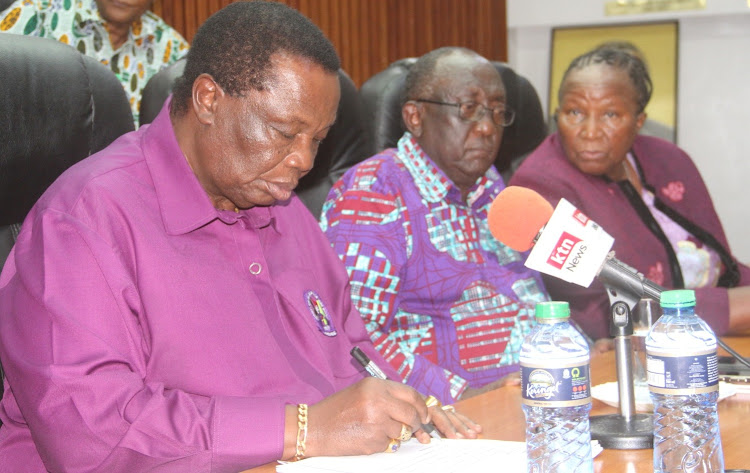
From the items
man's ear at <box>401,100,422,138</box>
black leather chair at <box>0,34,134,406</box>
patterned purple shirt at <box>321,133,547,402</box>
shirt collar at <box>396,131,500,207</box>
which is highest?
black leather chair at <box>0,34,134,406</box>

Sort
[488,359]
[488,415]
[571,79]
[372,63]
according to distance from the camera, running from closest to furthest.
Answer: [488,415], [488,359], [571,79], [372,63]

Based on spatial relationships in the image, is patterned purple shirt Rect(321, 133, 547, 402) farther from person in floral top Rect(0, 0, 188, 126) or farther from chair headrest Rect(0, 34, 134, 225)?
person in floral top Rect(0, 0, 188, 126)

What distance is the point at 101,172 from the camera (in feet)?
4.44

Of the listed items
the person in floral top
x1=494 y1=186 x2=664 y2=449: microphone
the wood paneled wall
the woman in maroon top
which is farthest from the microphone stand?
the wood paneled wall

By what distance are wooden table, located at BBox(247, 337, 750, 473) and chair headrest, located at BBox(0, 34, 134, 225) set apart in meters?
0.70

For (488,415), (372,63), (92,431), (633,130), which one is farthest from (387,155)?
(372,63)

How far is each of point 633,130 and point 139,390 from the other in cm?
173

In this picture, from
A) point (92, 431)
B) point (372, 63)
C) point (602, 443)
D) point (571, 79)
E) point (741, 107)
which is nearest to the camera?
point (92, 431)

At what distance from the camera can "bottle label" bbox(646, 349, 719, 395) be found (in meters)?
1.08

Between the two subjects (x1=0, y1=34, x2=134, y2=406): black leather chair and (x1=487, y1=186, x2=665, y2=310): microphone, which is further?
(x1=0, y1=34, x2=134, y2=406): black leather chair

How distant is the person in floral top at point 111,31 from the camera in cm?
264

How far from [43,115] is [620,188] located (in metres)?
1.56

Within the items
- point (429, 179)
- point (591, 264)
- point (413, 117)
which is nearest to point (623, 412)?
point (591, 264)

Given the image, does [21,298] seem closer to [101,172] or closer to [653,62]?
[101,172]
